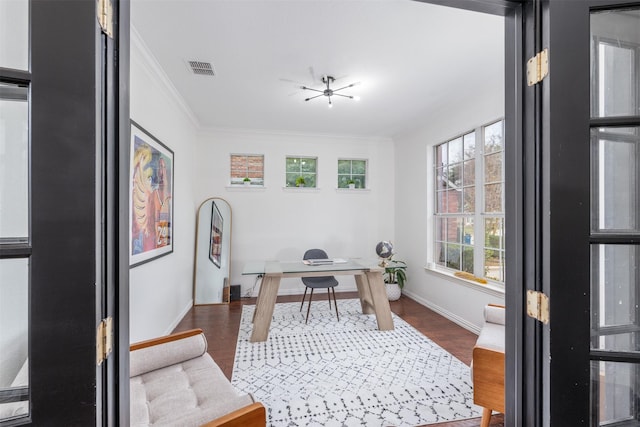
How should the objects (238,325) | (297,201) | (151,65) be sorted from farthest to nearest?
(297,201)
(238,325)
(151,65)

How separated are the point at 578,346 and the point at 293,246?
14.0 feet

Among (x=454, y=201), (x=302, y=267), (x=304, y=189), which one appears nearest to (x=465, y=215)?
(x=454, y=201)

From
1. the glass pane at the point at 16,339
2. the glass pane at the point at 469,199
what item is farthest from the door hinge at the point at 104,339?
the glass pane at the point at 469,199

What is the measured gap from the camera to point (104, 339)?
78 centimetres

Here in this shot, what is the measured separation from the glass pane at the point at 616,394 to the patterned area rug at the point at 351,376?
123cm

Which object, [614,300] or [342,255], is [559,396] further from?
[342,255]

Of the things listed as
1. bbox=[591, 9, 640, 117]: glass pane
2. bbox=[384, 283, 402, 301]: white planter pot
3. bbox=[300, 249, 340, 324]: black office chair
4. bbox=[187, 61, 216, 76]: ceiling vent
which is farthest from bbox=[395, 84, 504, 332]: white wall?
bbox=[187, 61, 216, 76]: ceiling vent

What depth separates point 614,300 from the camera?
91 cm

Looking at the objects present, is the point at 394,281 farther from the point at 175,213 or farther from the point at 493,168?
the point at 175,213

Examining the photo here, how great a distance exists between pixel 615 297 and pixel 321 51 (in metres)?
2.41

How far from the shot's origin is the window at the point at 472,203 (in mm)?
3166

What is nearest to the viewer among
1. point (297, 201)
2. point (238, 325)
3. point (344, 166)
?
point (238, 325)

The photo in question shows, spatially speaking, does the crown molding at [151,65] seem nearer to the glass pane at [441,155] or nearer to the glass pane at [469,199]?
the glass pane at [441,155]

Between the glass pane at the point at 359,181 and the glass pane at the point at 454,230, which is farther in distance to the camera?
the glass pane at the point at 359,181
